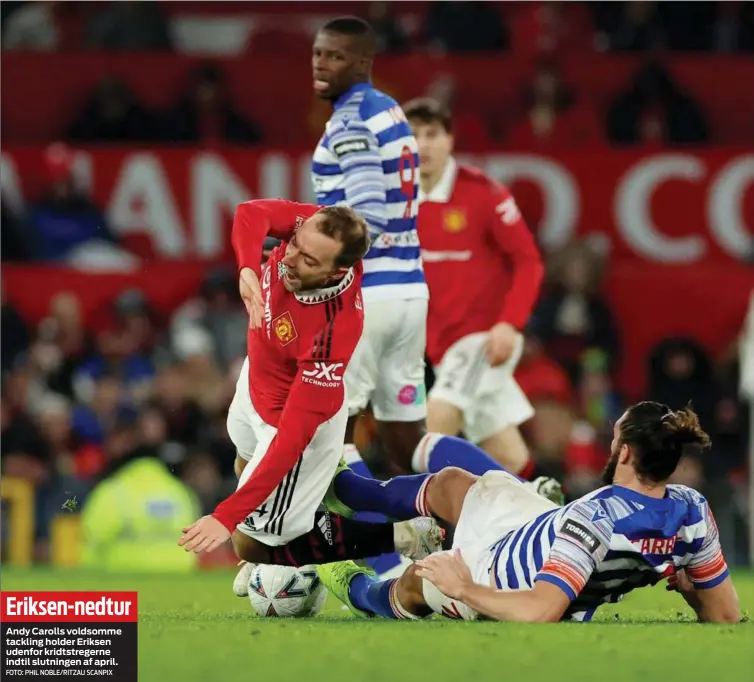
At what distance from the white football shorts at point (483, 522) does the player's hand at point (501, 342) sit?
2000 mm

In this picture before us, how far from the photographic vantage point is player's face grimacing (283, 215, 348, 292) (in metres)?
5.75

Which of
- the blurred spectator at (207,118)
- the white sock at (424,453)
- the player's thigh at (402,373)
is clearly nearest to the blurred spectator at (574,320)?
the blurred spectator at (207,118)

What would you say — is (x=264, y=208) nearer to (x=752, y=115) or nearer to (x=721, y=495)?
(x=721, y=495)

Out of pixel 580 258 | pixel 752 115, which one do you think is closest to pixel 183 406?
pixel 580 258

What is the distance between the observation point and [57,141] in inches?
538

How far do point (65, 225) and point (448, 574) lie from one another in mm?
7788

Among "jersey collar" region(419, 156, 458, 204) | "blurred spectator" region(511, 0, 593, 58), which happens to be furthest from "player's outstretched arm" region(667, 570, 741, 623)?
"blurred spectator" region(511, 0, 593, 58)

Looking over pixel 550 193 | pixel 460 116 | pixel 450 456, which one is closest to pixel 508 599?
pixel 450 456

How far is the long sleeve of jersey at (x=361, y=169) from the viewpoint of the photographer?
22.6 feet

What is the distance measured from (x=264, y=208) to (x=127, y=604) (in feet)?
4.78

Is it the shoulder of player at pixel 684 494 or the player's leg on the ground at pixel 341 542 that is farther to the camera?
the player's leg on the ground at pixel 341 542

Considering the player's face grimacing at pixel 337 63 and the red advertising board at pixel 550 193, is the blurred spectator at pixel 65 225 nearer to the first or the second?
the red advertising board at pixel 550 193

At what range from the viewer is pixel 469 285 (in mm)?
8242

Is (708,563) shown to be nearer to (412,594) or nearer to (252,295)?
(412,594)
